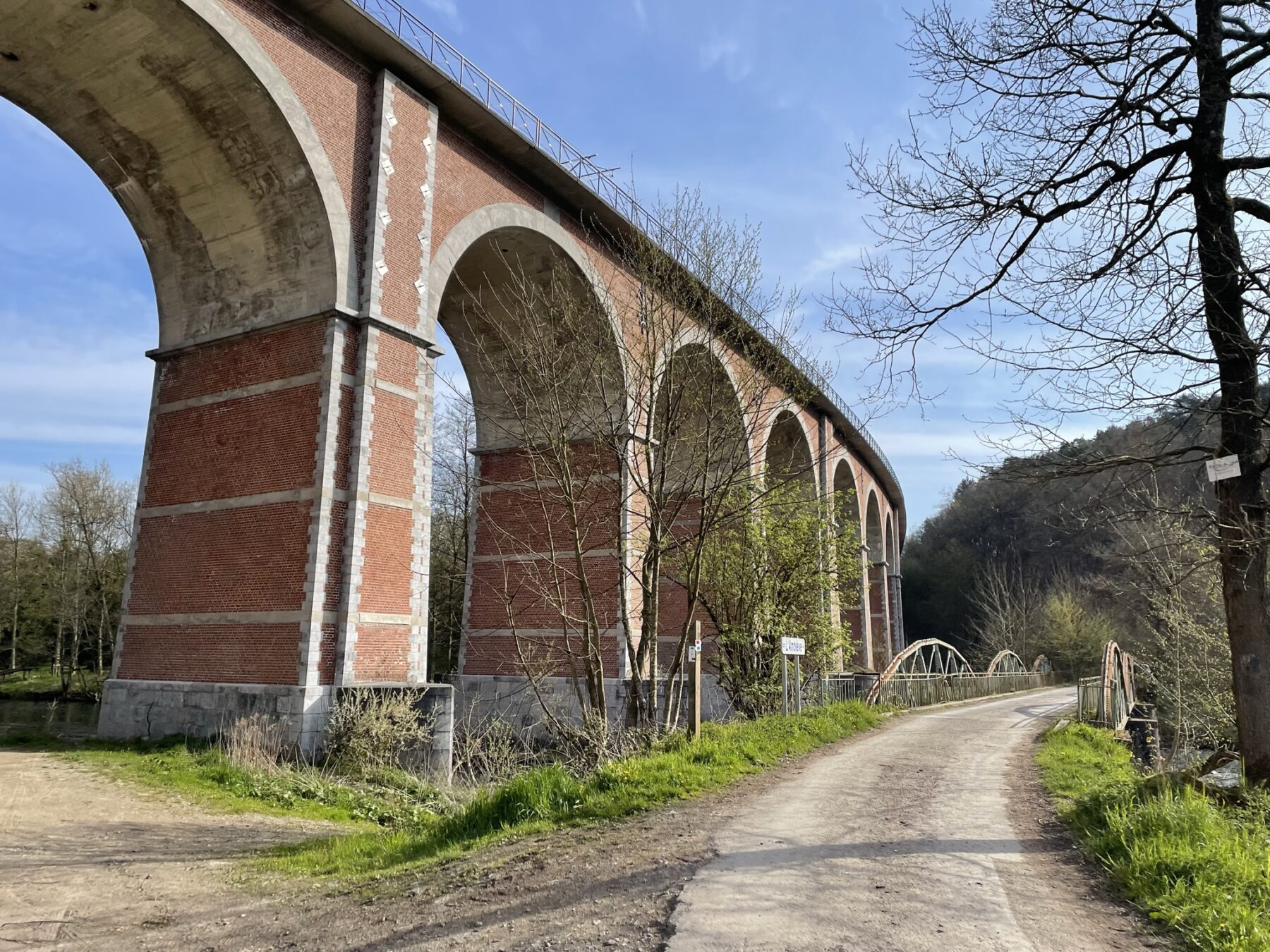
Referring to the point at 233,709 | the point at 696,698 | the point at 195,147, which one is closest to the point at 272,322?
the point at 195,147

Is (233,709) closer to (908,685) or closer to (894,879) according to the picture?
(894,879)

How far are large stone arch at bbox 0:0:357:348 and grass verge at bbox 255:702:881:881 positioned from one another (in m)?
7.53

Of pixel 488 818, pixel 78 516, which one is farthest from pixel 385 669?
pixel 78 516

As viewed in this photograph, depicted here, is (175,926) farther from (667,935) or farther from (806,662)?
(806,662)

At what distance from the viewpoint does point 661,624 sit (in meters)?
20.7

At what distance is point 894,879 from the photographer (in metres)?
3.97

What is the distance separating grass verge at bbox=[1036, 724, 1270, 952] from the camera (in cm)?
322

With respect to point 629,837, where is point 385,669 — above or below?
above

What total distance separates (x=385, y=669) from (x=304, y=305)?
5.12 m

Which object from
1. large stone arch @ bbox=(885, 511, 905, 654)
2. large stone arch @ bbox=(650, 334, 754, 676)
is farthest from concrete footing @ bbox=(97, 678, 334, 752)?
large stone arch @ bbox=(885, 511, 905, 654)

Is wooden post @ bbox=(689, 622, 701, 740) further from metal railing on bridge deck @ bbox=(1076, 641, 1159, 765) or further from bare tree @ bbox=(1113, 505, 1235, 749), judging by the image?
metal railing on bridge deck @ bbox=(1076, 641, 1159, 765)

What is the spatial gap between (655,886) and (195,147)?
1146 cm

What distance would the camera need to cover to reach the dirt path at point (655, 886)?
3361 mm

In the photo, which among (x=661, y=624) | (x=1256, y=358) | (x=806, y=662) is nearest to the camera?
(x=1256, y=358)
